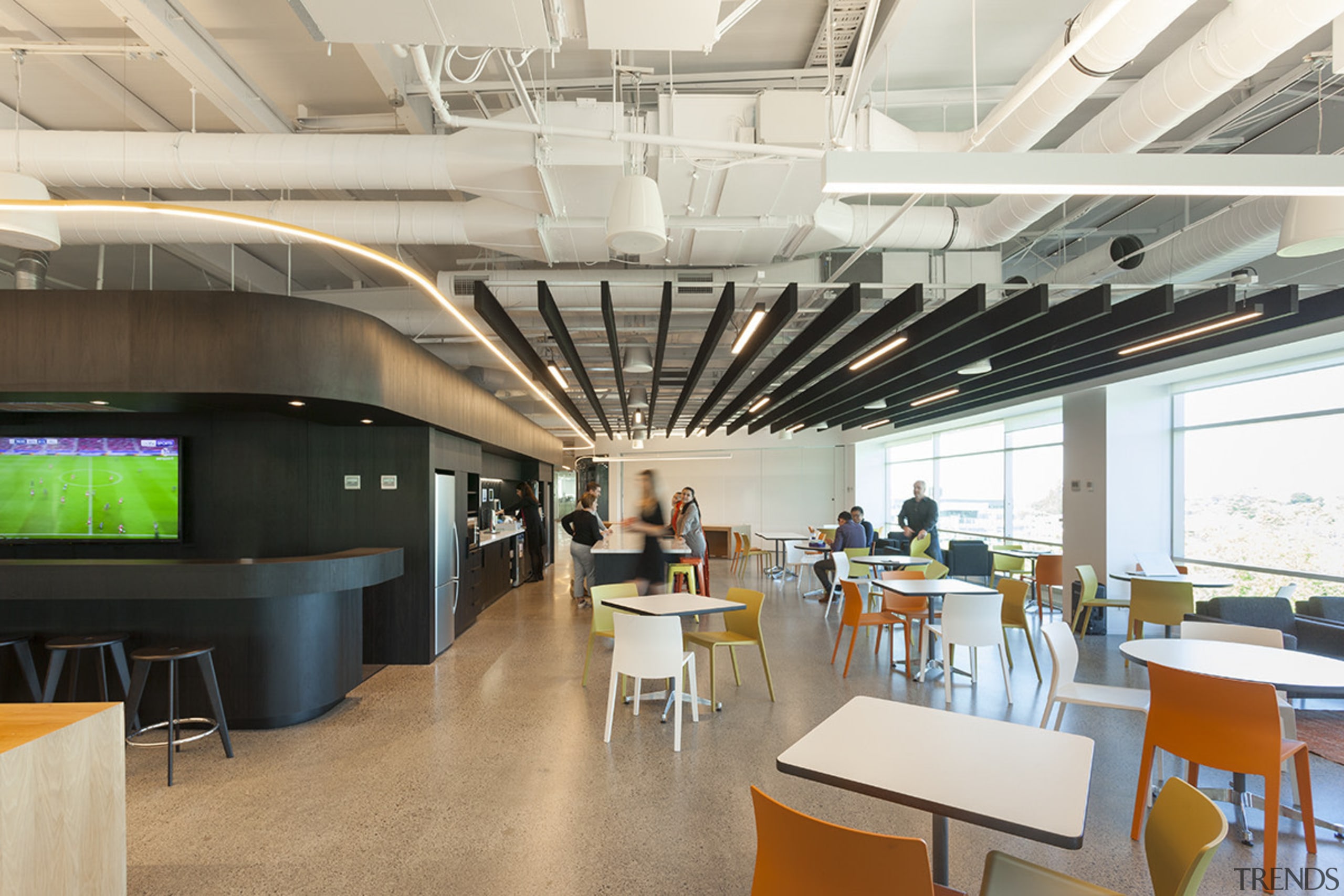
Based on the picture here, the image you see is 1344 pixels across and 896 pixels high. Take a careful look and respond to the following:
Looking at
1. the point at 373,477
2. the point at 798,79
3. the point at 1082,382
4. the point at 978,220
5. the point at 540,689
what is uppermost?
the point at 798,79

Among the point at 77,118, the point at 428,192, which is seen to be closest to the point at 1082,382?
the point at 428,192

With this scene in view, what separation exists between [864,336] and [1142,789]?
163 inches

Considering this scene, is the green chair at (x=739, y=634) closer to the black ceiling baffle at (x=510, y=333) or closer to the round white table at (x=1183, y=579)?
the black ceiling baffle at (x=510, y=333)

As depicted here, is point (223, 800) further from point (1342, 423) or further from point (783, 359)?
point (1342, 423)

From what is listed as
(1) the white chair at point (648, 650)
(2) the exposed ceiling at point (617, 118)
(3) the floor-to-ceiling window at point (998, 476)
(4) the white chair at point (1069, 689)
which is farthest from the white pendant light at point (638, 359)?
(4) the white chair at point (1069, 689)

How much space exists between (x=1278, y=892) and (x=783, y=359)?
5.41 m

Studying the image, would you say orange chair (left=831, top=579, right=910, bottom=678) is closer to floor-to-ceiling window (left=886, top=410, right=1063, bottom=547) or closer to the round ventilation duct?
floor-to-ceiling window (left=886, top=410, right=1063, bottom=547)

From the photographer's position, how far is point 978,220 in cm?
548

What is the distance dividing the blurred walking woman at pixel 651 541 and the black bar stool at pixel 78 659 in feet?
12.9

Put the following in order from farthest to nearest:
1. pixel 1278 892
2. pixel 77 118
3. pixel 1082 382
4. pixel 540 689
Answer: pixel 1082 382 < pixel 540 689 < pixel 77 118 < pixel 1278 892

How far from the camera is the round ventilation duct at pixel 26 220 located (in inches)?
152

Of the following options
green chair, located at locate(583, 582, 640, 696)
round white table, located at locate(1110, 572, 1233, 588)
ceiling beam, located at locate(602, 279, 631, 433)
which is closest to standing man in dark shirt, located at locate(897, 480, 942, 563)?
round white table, located at locate(1110, 572, 1233, 588)

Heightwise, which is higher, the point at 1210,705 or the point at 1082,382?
the point at 1082,382

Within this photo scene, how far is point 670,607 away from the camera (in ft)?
17.4
